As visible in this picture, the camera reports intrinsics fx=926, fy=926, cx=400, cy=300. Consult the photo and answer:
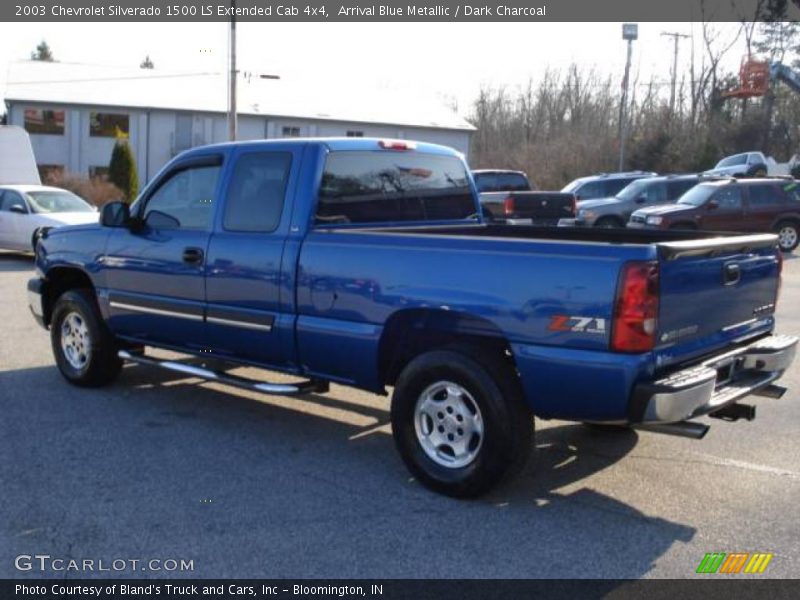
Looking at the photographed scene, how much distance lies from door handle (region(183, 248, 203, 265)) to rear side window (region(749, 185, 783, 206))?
1736 centimetres

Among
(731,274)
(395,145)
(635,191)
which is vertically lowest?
(731,274)

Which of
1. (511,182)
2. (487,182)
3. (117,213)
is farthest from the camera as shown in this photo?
(511,182)

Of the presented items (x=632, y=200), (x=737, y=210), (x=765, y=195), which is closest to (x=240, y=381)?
(x=737, y=210)

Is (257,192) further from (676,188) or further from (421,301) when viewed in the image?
(676,188)

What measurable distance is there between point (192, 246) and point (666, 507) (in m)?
3.69

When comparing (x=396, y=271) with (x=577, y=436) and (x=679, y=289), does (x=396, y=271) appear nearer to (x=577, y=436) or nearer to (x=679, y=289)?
(x=679, y=289)

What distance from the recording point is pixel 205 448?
6.20 meters

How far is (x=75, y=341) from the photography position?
788 cm

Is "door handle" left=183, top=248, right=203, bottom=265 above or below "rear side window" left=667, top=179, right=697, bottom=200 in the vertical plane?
below

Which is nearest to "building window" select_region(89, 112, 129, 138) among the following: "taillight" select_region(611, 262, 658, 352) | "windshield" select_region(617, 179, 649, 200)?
"windshield" select_region(617, 179, 649, 200)

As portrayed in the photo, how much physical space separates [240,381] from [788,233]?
1848 cm

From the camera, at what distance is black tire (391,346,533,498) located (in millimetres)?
4992

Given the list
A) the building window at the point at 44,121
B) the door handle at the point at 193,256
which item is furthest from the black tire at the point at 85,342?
the building window at the point at 44,121

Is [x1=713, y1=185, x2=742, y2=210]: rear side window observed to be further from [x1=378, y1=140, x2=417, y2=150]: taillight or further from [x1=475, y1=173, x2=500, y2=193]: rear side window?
[x1=378, y1=140, x2=417, y2=150]: taillight
